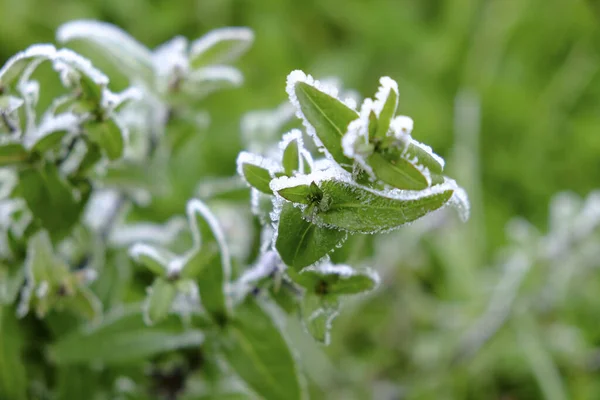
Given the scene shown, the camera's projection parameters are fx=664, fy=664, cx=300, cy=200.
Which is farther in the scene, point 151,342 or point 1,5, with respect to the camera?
point 1,5

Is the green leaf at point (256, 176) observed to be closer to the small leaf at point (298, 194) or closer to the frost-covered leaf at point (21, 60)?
the small leaf at point (298, 194)

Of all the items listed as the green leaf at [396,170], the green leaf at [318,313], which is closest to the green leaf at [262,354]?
the green leaf at [318,313]

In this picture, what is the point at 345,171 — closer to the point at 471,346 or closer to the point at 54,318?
the point at 54,318

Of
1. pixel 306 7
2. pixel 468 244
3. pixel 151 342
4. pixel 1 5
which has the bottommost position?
pixel 151 342

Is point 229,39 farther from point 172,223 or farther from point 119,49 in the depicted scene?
point 172,223

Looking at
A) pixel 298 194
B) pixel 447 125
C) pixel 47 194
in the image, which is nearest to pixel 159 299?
pixel 47 194

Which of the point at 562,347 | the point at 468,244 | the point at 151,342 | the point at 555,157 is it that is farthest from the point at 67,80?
the point at 555,157

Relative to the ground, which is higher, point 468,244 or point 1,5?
point 468,244
